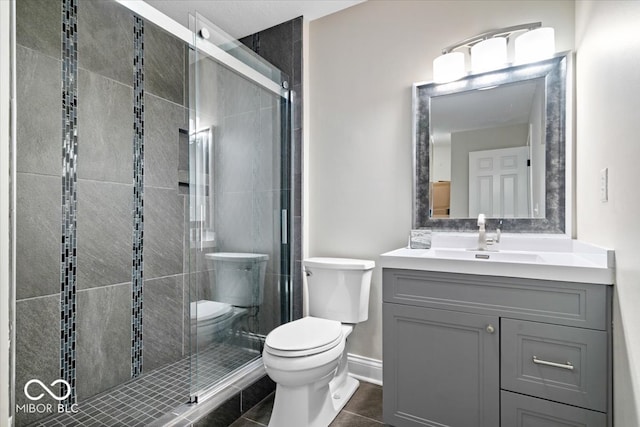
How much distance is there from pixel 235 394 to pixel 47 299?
106 centimetres

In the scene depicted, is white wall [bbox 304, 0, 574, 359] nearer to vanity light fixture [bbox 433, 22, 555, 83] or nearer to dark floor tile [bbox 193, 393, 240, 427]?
vanity light fixture [bbox 433, 22, 555, 83]

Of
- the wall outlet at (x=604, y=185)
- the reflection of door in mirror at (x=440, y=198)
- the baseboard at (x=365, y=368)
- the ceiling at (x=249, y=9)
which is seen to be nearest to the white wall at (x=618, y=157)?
the wall outlet at (x=604, y=185)

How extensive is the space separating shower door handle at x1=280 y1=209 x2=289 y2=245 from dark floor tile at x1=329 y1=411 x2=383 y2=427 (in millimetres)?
1086

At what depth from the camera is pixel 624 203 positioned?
3.26ft

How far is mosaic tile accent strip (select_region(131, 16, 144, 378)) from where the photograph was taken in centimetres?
207

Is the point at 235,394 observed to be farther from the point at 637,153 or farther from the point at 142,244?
the point at 637,153

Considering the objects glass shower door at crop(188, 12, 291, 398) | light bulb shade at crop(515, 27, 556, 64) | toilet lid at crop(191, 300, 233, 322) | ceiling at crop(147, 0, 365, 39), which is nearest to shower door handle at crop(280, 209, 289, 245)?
glass shower door at crop(188, 12, 291, 398)

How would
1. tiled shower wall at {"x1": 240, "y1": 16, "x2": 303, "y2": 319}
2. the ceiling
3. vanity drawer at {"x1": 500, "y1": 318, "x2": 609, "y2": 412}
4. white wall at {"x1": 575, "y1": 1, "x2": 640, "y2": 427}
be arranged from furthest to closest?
tiled shower wall at {"x1": 240, "y1": 16, "x2": 303, "y2": 319}, the ceiling, vanity drawer at {"x1": 500, "y1": 318, "x2": 609, "y2": 412}, white wall at {"x1": 575, "y1": 1, "x2": 640, "y2": 427}

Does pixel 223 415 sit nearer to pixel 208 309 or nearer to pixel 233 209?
pixel 208 309

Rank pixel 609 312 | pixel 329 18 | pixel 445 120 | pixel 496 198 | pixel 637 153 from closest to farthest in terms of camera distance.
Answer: pixel 637 153
pixel 609 312
pixel 496 198
pixel 445 120
pixel 329 18

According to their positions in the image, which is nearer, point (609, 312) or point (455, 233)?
point (609, 312)

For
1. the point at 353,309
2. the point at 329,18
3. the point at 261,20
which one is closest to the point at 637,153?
the point at 353,309

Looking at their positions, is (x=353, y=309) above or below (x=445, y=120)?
below

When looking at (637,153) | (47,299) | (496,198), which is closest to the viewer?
(637,153)
